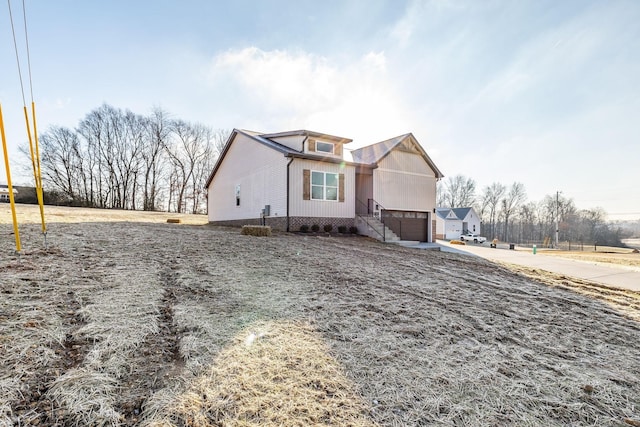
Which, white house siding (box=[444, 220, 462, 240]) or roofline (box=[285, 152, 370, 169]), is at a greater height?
roofline (box=[285, 152, 370, 169])

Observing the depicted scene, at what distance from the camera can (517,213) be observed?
60656 mm

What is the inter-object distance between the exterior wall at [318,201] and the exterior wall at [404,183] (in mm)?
1678

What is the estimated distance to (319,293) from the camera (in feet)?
14.7

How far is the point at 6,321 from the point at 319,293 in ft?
11.5

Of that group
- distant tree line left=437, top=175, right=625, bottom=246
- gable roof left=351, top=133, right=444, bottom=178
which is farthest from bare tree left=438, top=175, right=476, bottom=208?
gable roof left=351, top=133, right=444, bottom=178

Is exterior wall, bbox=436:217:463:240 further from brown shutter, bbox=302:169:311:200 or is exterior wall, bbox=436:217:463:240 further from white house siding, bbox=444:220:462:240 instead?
brown shutter, bbox=302:169:311:200

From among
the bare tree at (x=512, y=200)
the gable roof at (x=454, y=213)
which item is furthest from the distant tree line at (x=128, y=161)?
the bare tree at (x=512, y=200)

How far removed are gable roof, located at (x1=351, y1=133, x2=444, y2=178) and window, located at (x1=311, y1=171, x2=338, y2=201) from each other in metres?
2.31

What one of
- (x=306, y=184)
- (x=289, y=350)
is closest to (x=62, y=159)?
(x=306, y=184)

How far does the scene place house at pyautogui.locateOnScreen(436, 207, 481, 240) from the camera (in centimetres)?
4319

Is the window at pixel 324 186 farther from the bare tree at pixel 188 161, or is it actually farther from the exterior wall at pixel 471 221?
the exterior wall at pixel 471 221

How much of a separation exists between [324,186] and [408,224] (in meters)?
6.07

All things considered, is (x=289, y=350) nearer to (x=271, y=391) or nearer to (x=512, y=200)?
(x=271, y=391)

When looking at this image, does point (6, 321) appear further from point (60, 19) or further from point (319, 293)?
point (60, 19)
